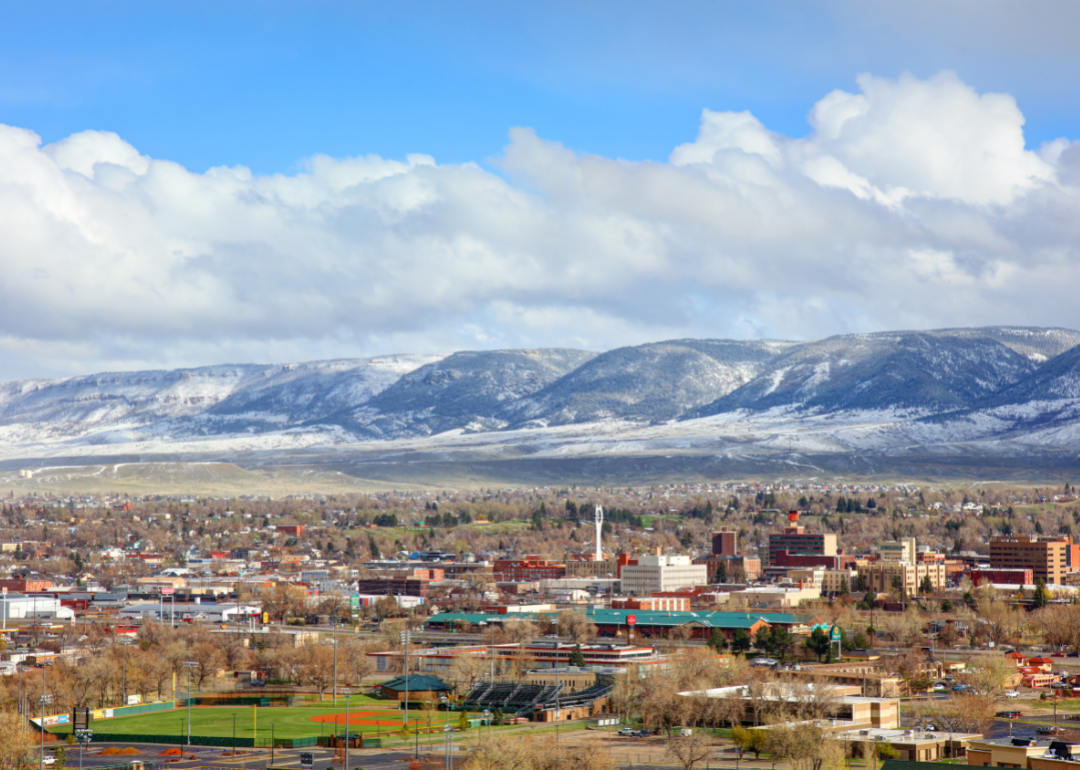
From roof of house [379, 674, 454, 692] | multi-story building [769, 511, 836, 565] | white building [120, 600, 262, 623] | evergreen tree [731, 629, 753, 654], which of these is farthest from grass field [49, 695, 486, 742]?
multi-story building [769, 511, 836, 565]

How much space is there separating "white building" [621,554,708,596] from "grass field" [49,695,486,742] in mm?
70196

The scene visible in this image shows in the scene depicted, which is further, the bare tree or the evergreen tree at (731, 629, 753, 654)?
the evergreen tree at (731, 629, 753, 654)

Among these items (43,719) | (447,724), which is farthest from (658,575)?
(43,719)

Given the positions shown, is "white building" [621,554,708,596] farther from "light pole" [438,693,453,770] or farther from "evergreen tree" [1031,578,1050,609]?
"light pole" [438,693,453,770]

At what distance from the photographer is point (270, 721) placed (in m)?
77.4

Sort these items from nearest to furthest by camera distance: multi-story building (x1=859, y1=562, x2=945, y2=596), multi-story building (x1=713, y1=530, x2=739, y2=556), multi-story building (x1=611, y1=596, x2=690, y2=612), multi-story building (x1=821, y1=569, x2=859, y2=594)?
multi-story building (x1=611, y1=596, x2=690, y2=612) < multi-story building (x1=859, y1=562, x2=945, y2=596) < multi-story building (x1=821, y1=569, x2=859, y2=594) < multi-story building (x1=713, y1=530, x2=739, y2=556)

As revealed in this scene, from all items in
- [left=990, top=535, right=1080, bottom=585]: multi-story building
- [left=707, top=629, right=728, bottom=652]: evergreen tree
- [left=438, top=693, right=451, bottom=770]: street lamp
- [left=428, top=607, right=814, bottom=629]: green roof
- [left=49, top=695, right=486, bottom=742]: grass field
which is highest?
[left=990, top=535, right=1080, bottom=585]: multi-story building

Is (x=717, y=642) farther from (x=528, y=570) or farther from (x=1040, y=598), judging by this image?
(x=528, y=570)

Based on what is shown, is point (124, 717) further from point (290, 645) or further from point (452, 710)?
point (290, 645)

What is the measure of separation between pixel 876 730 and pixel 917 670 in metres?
22.2

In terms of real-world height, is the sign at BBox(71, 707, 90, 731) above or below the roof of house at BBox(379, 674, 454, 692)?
below

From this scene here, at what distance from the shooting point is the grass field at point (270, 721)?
241 ft

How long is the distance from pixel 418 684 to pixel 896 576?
7147 cm

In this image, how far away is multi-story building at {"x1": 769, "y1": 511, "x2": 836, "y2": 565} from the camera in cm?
16925
